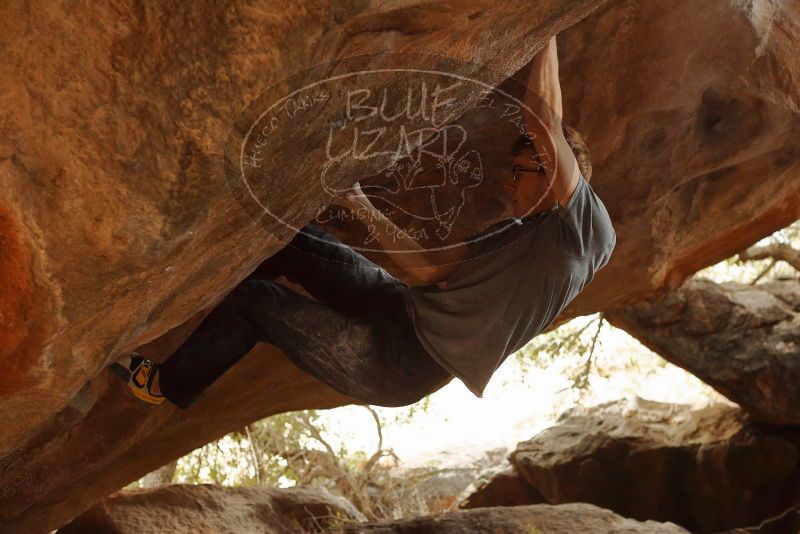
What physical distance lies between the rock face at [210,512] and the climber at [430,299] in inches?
67.8

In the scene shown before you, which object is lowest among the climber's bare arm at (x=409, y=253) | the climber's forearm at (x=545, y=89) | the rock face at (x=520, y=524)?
the rock face at (x=520, y=524)

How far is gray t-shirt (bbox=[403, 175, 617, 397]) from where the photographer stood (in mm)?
3033

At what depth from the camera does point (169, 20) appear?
2070 mm

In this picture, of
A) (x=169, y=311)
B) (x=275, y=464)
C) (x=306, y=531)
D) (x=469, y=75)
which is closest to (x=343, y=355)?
(x=169, y=311)

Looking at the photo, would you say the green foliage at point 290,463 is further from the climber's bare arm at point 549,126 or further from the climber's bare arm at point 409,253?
the climber's bare arm at point 549,126

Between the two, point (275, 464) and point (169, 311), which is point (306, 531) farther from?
point (275, 464)

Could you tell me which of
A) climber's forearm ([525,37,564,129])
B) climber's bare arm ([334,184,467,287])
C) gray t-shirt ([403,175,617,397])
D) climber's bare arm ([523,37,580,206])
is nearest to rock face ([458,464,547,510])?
gray t-shirt ([403,175,617,397])

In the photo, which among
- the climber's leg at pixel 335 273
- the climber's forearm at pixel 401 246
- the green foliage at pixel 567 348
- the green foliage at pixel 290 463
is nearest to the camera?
the climber's forearm at pixel 401 246

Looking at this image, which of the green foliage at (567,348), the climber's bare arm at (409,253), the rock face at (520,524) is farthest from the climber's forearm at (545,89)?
the green foliage at (567,348)

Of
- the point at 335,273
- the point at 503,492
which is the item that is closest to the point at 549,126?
the point at 335,273

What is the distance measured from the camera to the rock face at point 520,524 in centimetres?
486

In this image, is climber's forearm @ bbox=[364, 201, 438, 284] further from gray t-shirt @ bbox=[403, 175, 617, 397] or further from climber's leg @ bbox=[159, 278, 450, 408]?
climber's leg @ bbox=[159, 278, 450, 408]

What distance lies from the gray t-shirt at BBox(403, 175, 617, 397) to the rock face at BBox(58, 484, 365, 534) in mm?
2504
